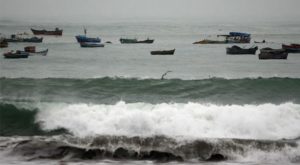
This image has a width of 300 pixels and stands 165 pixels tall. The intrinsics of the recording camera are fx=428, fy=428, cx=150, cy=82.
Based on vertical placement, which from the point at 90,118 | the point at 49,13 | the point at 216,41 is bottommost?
the point at 90,118

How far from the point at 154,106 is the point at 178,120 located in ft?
2.49

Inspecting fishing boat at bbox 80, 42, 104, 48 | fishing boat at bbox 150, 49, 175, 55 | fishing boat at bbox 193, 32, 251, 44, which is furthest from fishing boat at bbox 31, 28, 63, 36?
fishing boat at bbox 193, 32, 251, 44

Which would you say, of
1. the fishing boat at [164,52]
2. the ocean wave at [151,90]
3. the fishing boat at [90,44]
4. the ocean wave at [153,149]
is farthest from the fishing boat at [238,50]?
the ocean wave at [153,149]

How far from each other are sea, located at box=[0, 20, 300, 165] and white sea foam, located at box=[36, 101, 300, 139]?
2 centimetres

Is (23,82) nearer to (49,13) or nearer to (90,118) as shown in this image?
(49,13)

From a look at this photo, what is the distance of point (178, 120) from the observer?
7.07 metres

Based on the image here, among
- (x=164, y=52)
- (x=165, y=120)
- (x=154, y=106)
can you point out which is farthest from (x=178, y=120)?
(x=164, y=52)

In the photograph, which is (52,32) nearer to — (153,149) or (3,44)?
(3,44)

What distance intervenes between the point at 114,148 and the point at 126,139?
362mm

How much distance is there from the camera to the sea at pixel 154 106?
5.76 m

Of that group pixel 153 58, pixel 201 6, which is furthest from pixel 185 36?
pixel 201 6

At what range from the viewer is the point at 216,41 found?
12.0 meters

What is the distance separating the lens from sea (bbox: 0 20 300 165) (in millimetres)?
5762

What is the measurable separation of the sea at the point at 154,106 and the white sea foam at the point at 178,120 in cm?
2
